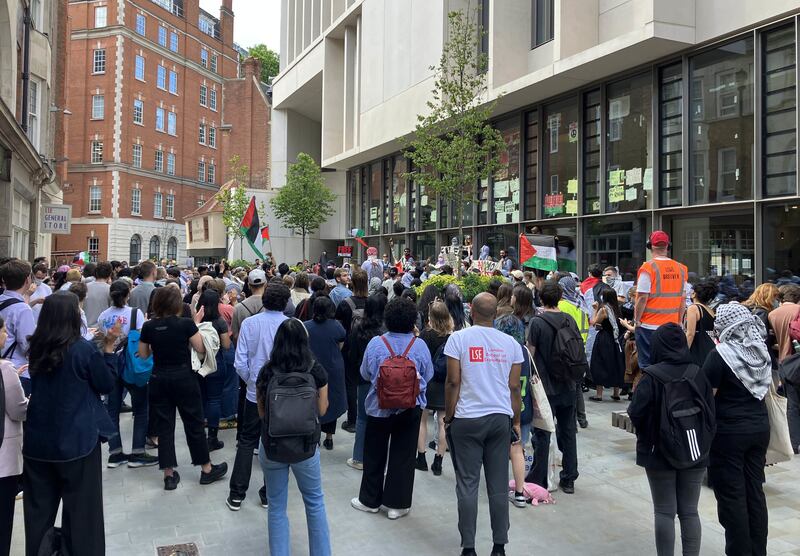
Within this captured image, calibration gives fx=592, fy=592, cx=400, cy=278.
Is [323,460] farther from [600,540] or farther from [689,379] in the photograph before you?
[689,379]

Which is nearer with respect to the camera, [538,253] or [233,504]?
[233,504]

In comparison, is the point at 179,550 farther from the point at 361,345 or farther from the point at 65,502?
the point at 361,345

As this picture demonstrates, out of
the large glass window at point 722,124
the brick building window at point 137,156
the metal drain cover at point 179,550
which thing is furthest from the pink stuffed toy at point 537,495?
the brick building window at point 137,156


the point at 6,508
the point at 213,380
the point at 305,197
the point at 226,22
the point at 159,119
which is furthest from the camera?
the point at 226,22

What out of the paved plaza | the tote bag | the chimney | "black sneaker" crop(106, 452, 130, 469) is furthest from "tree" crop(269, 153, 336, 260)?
the chimney

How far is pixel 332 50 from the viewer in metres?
30.1

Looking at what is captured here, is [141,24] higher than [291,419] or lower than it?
higher

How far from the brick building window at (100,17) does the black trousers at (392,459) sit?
56.3 metres

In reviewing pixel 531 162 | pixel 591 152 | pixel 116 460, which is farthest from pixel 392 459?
pixel 531 162

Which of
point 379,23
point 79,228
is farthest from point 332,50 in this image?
point 79,228

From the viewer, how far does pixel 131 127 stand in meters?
51.0

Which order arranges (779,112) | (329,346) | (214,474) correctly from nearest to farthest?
1. (214,474)
2. (329,346)
3. (779,112)

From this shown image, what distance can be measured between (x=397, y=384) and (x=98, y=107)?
54272 millimetres

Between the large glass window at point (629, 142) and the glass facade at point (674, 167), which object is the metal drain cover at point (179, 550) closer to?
the glass facade at point (674, 167)
